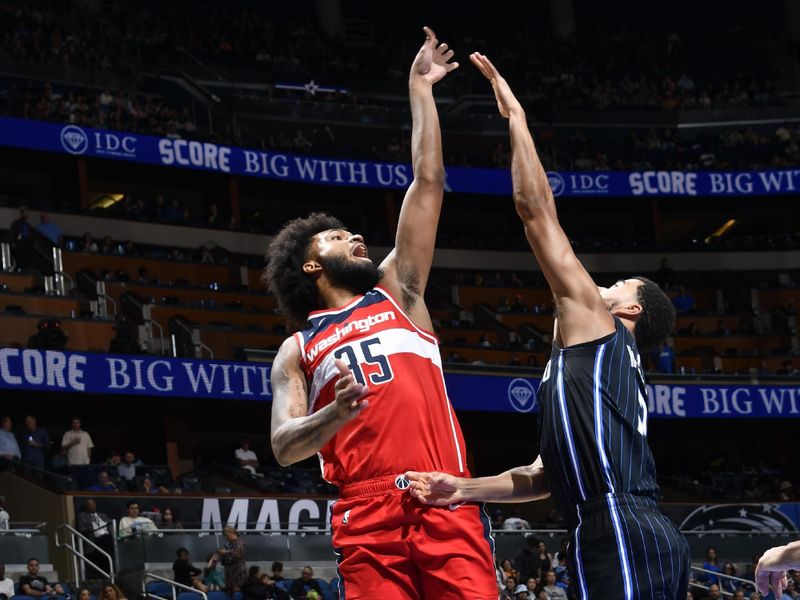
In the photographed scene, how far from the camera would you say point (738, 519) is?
24.7 metres

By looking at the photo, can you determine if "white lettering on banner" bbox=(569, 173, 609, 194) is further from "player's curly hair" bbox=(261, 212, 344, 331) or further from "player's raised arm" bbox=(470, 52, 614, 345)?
"player's raised arm" bbox=(470, 52, 614, 345)

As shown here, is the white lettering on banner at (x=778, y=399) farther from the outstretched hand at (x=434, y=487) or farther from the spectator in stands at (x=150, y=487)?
the outstretched hand at (x=434, y=487)

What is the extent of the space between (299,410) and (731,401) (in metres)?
24.7

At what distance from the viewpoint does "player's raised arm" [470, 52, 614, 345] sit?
4.54m

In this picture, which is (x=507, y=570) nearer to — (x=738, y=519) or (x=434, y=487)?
(x=738, y=519)

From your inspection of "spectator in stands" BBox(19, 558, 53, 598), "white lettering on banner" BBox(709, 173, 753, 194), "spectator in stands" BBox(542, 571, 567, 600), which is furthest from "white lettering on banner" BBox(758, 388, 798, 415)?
"spectator in stands" BBox(19, 558, 53, 598)

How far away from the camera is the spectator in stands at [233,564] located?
52.0 feet

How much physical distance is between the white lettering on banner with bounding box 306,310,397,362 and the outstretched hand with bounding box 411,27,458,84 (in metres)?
1.22

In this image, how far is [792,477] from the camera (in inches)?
1139

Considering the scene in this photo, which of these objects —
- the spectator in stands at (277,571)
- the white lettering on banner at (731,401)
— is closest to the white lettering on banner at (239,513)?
the spectator in stands at (277,571)

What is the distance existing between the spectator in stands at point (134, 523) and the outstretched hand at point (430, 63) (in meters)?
12.1

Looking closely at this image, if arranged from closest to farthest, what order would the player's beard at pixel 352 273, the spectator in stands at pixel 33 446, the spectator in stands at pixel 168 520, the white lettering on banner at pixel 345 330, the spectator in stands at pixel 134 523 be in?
the white lettering on banner at pixel 345 330
the player's beard at pixel 352 273
the spectator in stands at pixel 134 523
the spectator in stands at pixel 168 520
the spectator in stands at pixel 33 446

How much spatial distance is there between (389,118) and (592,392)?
97.4 feet

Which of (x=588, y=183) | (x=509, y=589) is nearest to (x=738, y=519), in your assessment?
(x=509, y=589)
